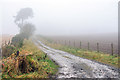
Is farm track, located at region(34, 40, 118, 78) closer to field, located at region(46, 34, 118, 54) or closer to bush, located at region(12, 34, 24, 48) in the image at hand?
field, located at region(46, 34, 118, 54)

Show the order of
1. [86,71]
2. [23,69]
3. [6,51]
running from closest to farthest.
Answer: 1. [23,69]
2. [86,71]
3. [6,51]

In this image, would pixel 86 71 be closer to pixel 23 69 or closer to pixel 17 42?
pixel 23 69

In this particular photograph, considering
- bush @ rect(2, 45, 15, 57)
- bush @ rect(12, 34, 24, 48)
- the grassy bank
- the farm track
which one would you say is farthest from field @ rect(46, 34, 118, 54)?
bush @ rect(2, 45, 15, 57)

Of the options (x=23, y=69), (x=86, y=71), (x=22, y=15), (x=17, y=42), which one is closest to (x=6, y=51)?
(x=23, y=69)

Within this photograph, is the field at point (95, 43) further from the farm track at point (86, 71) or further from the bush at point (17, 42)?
the bush at point (17, 42)

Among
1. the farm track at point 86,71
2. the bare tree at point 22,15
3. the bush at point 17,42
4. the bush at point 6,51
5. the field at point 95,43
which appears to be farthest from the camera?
the bare tree at point 22,15

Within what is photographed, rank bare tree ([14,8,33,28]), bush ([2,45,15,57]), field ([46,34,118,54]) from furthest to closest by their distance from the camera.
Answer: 1. bare tree ([14,8,33,28])
2. field ([46,34,118,54])
3. bush ([2,45,15,57])

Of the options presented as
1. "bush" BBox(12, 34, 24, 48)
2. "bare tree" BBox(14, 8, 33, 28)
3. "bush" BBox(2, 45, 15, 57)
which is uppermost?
"bare tree" BBox(14, 8, 33, 28)

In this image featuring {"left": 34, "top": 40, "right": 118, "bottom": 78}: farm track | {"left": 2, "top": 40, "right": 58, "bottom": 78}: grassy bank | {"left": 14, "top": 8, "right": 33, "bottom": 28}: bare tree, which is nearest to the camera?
{"left": 2, "top": 40, "right": 58, "bottom": 78}: grassy bank

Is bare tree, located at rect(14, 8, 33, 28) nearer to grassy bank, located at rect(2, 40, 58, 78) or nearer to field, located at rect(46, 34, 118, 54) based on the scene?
field, located at rect(46, 34, 118, 54)

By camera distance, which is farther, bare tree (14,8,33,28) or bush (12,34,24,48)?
bare tree (14,8,33,28)

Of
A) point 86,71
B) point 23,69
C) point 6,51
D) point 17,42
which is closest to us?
point 23,69

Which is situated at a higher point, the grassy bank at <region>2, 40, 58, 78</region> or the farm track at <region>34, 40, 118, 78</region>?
the grassy bank at <region>2, 40, 58, 78</region>

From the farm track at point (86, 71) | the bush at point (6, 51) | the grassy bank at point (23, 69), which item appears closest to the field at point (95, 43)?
the farm track at point (86, 71)
